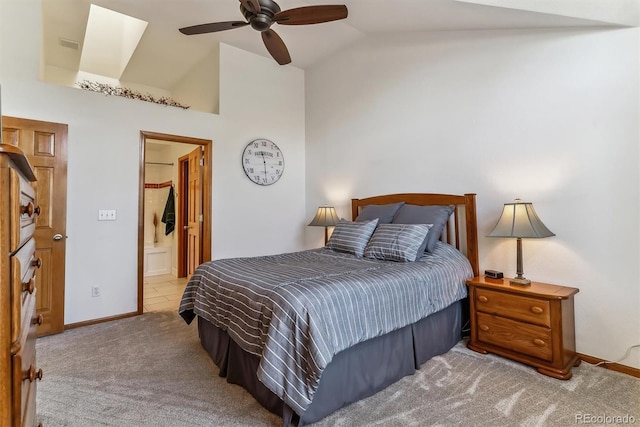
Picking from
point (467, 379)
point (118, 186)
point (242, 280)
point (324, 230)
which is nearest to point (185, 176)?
point (118, 186)

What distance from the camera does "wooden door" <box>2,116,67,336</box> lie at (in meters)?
2.91

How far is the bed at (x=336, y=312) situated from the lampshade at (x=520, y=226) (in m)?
0.43

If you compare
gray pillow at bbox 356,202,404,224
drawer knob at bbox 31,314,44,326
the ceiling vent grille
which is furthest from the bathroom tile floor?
the ceiling vent grille

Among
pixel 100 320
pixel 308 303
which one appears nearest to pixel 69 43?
pixel 100 320

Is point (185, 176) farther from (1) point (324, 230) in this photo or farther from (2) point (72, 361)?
(2) point (72, 361)

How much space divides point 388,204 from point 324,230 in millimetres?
1273

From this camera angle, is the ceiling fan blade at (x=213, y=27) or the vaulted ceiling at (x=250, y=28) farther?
the ceiling fan blade at (x=213, y=27)

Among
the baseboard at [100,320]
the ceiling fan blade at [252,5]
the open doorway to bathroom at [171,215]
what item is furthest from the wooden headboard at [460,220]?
the baseboard at [100,320]

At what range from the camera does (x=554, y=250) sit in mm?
2553

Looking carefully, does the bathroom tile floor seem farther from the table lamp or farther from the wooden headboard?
the wooden headboard

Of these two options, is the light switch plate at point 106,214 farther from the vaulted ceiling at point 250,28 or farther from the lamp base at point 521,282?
the lamp base at point 521,282

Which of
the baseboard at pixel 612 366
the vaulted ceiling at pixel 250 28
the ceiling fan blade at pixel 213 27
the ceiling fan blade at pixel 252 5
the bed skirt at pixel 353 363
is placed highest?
the vaulted ceiling at pixel 250 28

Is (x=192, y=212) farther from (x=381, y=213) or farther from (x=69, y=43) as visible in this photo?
(x=381, y=213)

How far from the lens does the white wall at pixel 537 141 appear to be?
2.28m
